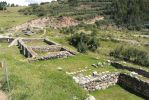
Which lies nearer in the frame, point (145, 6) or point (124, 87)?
point (124, 87)

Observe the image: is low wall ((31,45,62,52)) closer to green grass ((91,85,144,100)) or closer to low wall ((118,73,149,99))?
low wall ((118,73,149,99))

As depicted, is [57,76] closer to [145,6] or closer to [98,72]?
[98,72]

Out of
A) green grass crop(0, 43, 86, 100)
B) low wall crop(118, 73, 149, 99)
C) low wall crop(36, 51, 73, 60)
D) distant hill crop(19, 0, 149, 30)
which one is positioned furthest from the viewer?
distant hill crop(19, 0, 149, 30)

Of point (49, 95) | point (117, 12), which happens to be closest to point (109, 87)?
point (49, 95)

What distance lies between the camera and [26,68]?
18.8 m

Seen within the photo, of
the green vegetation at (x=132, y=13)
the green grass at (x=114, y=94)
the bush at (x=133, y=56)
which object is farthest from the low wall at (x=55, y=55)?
the green vegetation at (x=132, y=13)

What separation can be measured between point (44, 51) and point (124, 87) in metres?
12.4

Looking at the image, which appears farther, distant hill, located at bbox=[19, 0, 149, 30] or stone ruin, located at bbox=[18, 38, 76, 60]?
distant hill, located at bbox=[19, 0, 149, 30]

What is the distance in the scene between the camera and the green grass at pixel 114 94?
18812mm

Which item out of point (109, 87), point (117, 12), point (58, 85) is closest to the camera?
point (58, 85)

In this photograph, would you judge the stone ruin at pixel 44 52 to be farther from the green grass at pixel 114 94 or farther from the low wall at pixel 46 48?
the green grass at pixel 114 94

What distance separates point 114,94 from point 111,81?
4.59 feet

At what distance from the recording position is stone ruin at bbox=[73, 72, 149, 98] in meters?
19.1

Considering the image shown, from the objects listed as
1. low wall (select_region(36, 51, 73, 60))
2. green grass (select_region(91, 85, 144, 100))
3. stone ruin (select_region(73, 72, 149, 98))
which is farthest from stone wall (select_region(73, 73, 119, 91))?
low wall (select_region(36, 51, 73, 60))
